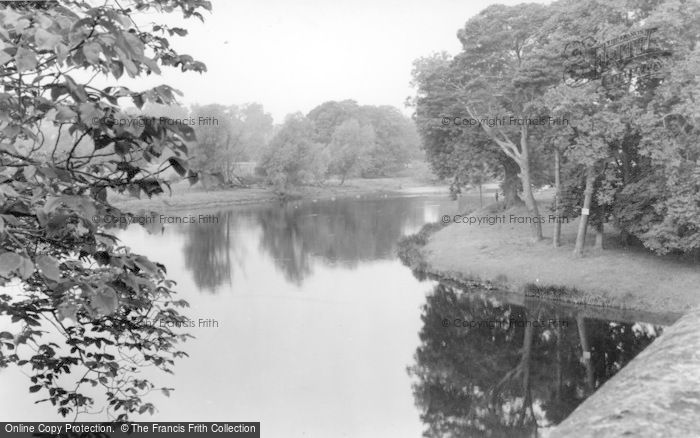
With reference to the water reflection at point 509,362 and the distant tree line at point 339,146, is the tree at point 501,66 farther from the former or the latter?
the distant tree line at point 339,146

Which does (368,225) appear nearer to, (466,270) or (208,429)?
(466,270)

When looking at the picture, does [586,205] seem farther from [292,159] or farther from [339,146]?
[339,146]

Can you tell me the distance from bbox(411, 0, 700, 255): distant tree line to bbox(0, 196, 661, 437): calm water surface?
170 inches

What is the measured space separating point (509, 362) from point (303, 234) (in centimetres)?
2530

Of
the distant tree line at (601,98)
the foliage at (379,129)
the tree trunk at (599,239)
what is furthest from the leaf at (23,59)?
the foliage at (379,129)

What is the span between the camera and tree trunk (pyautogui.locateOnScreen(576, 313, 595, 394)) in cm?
1406

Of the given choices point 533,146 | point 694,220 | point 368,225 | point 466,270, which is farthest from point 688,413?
point 368,225

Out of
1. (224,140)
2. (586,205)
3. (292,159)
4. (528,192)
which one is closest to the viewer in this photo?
(586,205)

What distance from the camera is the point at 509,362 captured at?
15.9 meters

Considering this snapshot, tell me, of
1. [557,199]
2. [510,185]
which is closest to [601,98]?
[557,199]

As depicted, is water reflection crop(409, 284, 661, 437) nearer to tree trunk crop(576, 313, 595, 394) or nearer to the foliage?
tree trunk crop(576, 313, 595, 394)

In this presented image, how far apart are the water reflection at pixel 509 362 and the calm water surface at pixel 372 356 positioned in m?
0.05

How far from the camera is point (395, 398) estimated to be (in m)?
13.8

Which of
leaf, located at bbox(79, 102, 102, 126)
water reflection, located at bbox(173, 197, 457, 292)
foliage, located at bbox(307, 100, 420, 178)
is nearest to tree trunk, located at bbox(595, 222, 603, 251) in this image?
water reflection, located at bbox(173, 197, 457, 292)
